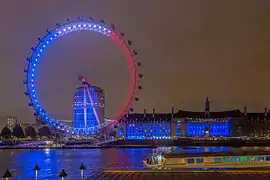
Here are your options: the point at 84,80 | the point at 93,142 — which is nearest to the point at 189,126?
the point at 93,142

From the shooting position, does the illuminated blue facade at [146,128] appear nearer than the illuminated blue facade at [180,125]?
No

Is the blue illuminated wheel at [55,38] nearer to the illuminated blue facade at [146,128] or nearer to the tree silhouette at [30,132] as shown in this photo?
the illuminated blue facade at [146,128]

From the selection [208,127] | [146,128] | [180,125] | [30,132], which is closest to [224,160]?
[208,127]

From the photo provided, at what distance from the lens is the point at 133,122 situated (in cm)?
16750

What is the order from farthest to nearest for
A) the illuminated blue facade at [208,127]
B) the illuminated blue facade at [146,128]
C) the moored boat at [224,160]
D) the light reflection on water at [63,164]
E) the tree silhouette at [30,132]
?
the tree silhouette at [30,132] → the illuminated blue facade at [146,128] → the illuminated blue facade at [208,127] → the light reflection on water at [63,164] → the moored boat at [224,160]

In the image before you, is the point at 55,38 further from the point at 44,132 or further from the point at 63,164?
the point at 44,132

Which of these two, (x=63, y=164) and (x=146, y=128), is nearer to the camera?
(x=63, y=164)

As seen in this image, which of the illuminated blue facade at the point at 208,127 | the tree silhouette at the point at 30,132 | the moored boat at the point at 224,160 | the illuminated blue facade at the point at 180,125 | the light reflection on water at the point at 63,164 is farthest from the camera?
the tree silhouette at the point at 30,132

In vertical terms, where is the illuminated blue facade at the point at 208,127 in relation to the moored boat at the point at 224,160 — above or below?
above

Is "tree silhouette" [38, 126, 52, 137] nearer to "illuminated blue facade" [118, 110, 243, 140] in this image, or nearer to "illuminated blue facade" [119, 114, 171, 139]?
"illuminated blue facade" [118, 110, 243, 140]

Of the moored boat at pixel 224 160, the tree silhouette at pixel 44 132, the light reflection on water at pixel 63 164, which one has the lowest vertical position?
the light reflection on water at pixel 63 164

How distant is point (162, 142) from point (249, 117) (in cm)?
4671

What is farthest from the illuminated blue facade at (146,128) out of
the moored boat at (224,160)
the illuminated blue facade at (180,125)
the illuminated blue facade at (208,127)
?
the moored boat at (224,160)

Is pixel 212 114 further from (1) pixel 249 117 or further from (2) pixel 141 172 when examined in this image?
(2) pixel 141 172
